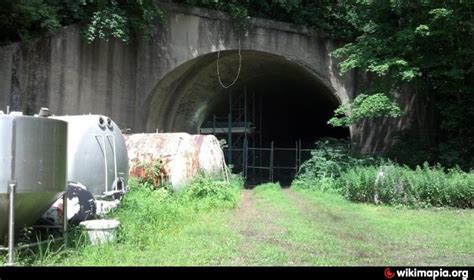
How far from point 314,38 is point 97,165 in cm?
1154

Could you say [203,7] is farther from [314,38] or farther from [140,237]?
[140,237]

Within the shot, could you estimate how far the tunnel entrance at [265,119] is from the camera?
982 inches

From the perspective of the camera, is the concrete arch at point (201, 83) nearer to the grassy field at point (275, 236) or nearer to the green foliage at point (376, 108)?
the green foliage at point (376, 108)

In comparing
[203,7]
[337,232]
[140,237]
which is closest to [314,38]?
[203,7]

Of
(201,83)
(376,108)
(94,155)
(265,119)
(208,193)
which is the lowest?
(208,193)

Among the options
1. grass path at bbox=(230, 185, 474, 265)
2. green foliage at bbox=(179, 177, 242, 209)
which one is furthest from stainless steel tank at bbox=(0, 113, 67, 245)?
green foliage at bbox=(179, 177, 242, 209)

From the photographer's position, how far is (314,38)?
19.3m

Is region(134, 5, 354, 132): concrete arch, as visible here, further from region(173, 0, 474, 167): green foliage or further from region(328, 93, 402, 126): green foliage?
region(328, 93, 402, 126): green foliage


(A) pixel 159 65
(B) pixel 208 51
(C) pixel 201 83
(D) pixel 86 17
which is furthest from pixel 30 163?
(C) pixel 201 83

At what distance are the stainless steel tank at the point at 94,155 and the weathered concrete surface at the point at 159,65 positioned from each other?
5.74 meters

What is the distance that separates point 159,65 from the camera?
741 inches

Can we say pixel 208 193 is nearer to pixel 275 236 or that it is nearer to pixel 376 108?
pixel 275 236

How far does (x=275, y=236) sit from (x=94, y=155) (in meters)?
3.91

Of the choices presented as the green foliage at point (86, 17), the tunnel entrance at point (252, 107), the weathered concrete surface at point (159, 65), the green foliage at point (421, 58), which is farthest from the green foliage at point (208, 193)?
the tunnel entrance at point (252, 107)
